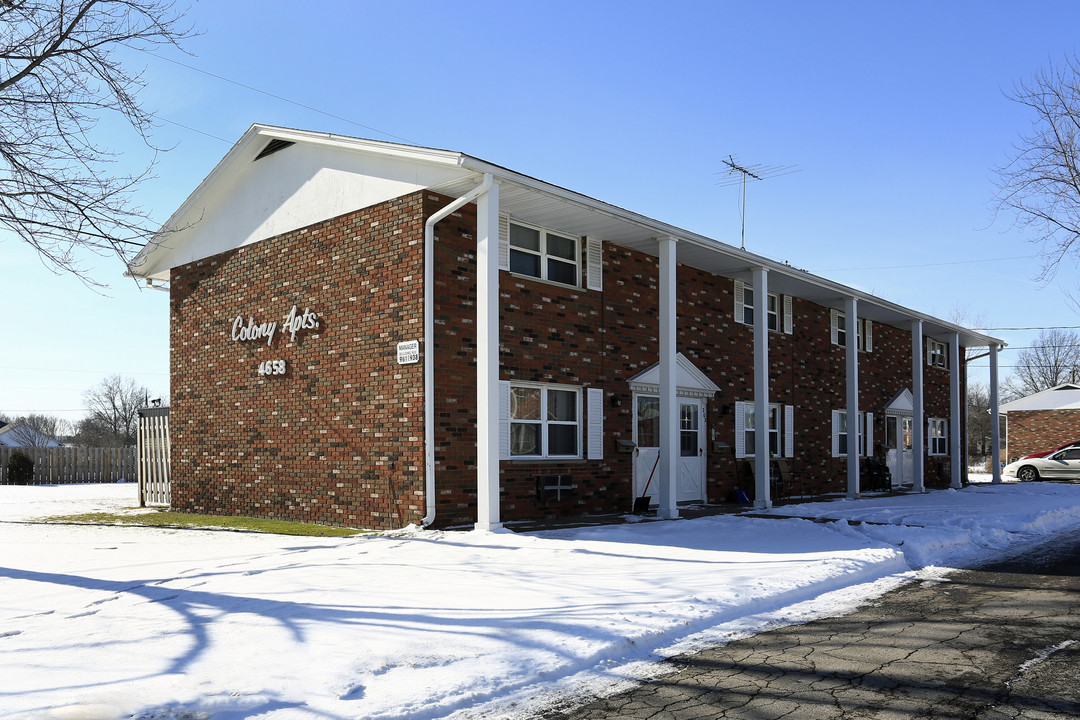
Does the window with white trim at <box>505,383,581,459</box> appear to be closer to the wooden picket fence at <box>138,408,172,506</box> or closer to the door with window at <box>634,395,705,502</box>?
the door with window at <box>634,395,705,502</box>

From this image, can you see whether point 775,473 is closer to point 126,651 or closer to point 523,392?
point 523,392

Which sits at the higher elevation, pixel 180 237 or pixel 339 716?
pixel 180 237

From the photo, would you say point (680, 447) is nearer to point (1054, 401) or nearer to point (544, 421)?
point (544, 421)

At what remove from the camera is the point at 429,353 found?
11992 mm

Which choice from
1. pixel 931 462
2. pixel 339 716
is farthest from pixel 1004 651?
pixel 931 462

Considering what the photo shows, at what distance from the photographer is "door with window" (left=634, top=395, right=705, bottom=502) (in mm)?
15812

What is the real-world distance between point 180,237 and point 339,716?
14721mm

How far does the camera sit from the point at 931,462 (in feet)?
89.1

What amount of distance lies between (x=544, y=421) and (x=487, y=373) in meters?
2.99

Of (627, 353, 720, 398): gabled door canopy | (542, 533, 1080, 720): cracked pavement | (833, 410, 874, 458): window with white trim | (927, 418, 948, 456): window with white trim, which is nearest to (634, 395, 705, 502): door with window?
(627, 353, 720, 398): gabled door canopy

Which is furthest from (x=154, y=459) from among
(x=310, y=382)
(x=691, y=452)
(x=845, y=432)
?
(x=845, y=432)

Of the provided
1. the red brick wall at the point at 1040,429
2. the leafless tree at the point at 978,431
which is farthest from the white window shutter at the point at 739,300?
the leafless tree at the point at 978,431

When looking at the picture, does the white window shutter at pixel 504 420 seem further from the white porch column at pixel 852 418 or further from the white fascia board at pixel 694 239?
the white porch column at pixel 852 418

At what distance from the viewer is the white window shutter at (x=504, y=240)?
13.5 meters
